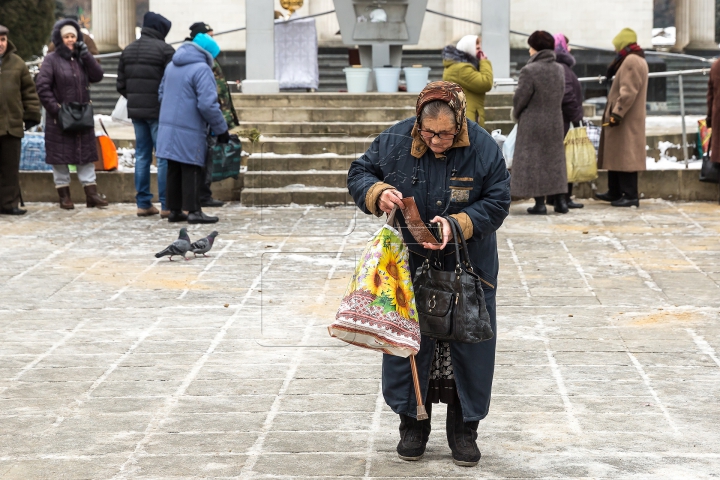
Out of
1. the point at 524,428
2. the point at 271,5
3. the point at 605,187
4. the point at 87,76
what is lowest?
the point at 524,428

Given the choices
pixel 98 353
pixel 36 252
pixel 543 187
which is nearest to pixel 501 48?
pixel 543 187

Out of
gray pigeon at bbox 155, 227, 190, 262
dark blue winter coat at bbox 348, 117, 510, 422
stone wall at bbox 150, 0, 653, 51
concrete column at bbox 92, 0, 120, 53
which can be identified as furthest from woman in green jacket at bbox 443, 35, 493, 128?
concrete column at bbox 92, 0, 120, 53

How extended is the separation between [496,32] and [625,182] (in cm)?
510

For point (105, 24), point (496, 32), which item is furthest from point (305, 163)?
point (105, 24)

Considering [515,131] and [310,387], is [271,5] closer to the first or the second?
[515,131]

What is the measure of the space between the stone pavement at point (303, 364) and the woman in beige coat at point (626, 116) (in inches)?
71.1

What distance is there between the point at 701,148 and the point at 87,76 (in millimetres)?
6728

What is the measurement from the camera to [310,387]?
559cm

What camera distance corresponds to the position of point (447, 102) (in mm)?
4340

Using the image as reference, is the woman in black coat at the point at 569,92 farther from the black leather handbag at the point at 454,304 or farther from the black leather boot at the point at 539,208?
the black leather handbag at the point at 454,304

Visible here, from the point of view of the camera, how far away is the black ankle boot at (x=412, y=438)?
455 cm

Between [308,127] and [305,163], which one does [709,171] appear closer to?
[305,163]

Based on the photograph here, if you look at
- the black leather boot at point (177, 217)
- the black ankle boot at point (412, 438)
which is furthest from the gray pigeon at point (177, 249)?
the black ankle boot at point (412, 438)

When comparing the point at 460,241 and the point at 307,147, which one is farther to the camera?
the point at 307,147
